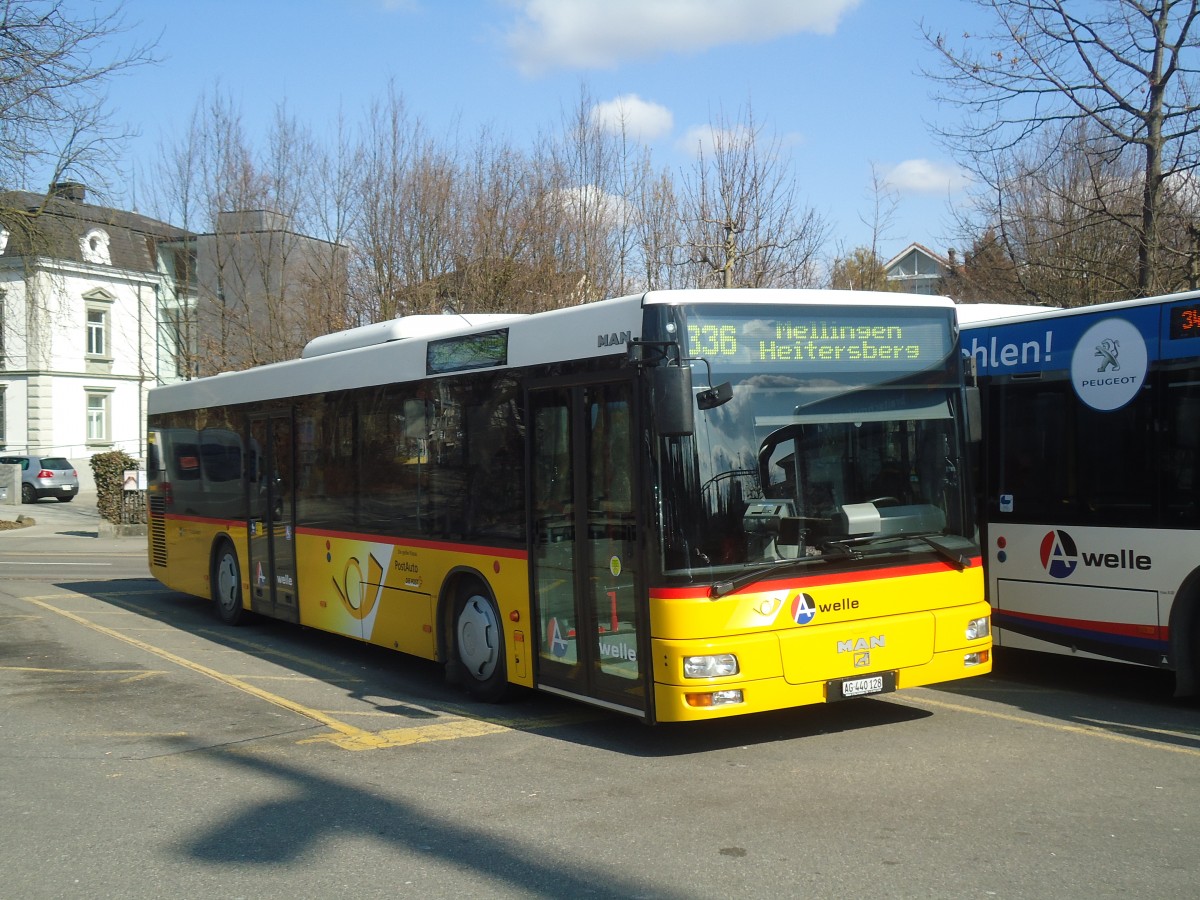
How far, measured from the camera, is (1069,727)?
8.08m

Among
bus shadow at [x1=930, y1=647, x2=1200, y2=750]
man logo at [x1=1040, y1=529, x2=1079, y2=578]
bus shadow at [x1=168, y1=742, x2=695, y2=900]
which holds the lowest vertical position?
bus shadow at [x1=930, y1=647, x2=1200, y2=750]

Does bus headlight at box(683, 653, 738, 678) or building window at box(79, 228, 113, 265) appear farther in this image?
building window at box(79, 228, 113, 265)

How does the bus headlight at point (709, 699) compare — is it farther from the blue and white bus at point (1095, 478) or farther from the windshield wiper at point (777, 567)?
the blue and white bus at point (1095, 478)

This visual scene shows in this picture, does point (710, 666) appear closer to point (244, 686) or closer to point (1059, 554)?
point (1059, 554)

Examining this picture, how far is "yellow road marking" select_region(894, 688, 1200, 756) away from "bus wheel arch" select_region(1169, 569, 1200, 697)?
0.66 metres

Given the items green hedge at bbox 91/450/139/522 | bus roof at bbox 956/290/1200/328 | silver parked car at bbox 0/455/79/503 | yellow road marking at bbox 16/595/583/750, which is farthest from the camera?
silver parked car at bbox 0/455/79/503

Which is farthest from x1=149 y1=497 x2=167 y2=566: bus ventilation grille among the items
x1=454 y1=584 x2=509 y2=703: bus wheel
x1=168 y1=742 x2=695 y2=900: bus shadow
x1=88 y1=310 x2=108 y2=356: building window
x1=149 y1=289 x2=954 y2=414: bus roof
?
x1=88 y1=310 x2=108 y2=356: building window

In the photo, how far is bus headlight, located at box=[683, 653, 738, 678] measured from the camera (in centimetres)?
705

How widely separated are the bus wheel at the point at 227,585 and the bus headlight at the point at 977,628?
28.8 feet

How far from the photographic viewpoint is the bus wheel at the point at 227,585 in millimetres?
14070

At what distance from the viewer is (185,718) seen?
29.5 ft

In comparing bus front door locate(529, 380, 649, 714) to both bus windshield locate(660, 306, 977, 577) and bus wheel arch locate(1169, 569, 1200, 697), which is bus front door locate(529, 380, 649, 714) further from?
bus wheel arch locate(1169, 569, 1200, 697)

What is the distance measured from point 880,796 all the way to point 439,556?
4361 mm

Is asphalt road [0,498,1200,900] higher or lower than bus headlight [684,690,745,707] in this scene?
lower
